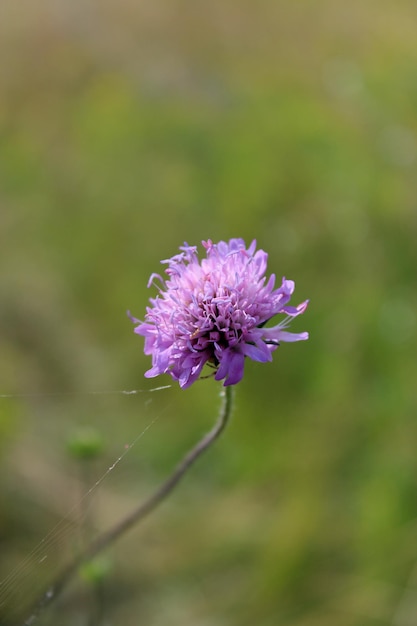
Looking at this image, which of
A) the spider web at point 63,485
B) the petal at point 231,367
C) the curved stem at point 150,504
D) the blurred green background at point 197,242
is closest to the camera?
the petal at point 231,367

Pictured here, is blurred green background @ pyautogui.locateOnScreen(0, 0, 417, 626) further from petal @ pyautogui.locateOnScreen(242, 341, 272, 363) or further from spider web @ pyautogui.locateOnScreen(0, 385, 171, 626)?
petal @ pyautogui.locateOnScreen(242, 341, 272, 363)

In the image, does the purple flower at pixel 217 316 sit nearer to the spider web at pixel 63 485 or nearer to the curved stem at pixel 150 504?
the curved stem at pixel 150 504

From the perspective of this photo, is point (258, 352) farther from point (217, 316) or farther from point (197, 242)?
point (197, 242)

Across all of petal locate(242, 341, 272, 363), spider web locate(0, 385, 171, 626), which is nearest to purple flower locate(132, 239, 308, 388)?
petal locate(242, 341, 272, 363)

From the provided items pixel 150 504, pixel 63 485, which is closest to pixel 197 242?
pixel 63 485

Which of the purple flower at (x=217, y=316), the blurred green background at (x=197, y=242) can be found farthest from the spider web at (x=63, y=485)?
the purple flower at (x=217, y=316)

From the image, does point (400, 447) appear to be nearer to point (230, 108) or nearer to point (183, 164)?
point (183, 164)

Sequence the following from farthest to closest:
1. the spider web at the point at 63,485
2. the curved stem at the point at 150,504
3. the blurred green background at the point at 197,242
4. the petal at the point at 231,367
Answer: the blurred green background at the point at 197,242 → the spider web at the point at 63,485 → the curved stem at the point at 150,504 → the petal at the point at 231,367
